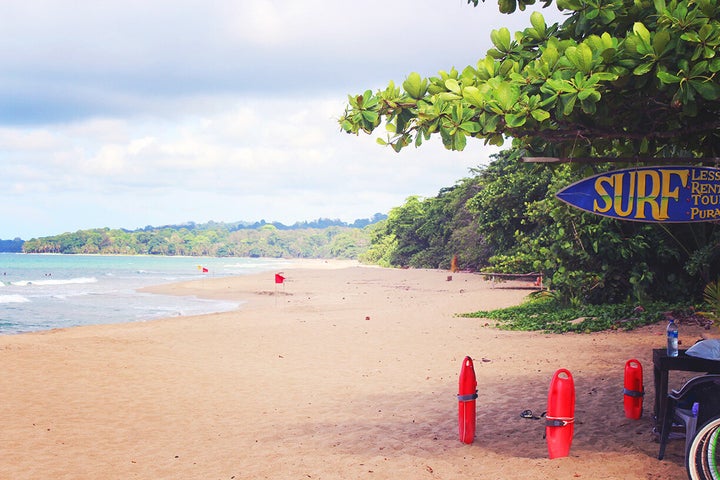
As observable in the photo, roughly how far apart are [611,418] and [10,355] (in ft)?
38.3

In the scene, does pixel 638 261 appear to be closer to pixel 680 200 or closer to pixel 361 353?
pixel 361 353

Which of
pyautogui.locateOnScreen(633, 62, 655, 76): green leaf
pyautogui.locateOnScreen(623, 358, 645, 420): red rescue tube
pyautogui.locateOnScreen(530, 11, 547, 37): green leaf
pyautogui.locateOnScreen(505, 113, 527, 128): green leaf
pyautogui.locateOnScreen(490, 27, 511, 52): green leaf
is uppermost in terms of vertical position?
pyautogui.locateOnScreen(530, 11, 547, 37): green leaf

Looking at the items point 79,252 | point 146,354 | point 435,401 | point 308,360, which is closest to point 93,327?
point 146,354

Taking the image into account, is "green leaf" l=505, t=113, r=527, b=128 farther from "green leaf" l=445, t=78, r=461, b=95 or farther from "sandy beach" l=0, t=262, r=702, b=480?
"sandy beach" l=0, t=262, r=702, b=480

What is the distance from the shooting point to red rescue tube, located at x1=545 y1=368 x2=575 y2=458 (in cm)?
604

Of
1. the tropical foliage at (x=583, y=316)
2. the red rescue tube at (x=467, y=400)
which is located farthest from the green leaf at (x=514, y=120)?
the tropical foliage at (x=583, y=316)

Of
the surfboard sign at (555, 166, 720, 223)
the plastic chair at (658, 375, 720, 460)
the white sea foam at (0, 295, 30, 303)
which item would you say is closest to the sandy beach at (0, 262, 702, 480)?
the plastic chair at (658, 375, 720, 460)

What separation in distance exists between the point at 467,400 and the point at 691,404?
2.23m

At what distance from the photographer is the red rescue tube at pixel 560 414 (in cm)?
604

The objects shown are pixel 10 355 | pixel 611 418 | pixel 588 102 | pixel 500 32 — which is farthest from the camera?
pixel 10 355

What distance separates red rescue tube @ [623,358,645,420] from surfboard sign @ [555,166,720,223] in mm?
2262

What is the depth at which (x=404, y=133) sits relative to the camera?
5.68 meters

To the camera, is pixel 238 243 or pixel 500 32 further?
pixel 238 243

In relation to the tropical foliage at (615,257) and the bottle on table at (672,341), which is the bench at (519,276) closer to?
the tropical foliage at (615,257)
